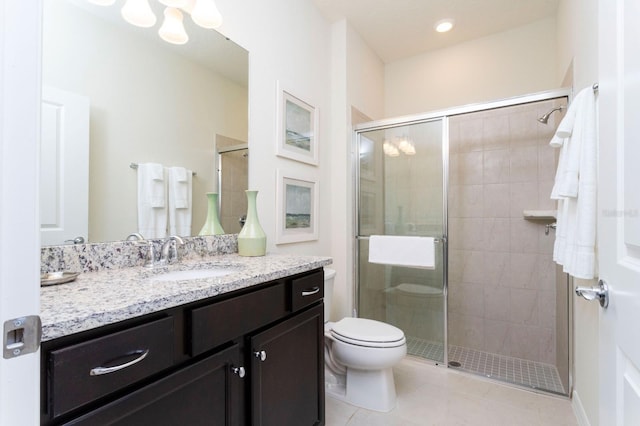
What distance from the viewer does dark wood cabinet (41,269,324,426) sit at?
0.61 metres

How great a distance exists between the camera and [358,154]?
2.63 m

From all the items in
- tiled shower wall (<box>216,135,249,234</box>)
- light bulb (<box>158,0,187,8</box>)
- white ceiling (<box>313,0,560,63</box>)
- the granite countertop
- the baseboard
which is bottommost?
the baseboard

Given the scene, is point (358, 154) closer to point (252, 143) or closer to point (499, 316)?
point (252, 143)

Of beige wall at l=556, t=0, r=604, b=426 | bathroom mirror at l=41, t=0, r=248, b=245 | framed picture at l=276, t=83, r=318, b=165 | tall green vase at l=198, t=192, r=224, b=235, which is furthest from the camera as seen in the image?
framed picture at l=276, t=83, r=318, b=165

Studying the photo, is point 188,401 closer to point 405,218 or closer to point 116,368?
point 116,368

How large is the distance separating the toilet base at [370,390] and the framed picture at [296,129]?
1.43 meters

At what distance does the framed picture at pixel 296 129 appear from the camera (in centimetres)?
200

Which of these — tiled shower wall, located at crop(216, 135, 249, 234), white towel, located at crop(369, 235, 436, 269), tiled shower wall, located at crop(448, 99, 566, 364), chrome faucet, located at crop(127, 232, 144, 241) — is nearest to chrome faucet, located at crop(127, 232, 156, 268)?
chrome faucet, located at crop(127, 232, 144, 241)

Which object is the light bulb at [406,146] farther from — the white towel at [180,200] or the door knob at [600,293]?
the door knob at [600,293]

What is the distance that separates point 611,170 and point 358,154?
6.56ft

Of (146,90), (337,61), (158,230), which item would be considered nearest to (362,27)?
(337,61)

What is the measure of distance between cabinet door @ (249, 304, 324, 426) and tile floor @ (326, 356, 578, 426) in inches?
17.0

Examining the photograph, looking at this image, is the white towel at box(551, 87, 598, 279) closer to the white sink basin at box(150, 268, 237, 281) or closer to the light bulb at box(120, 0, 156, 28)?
the white sink basin at box(150, 268, 237, 281)

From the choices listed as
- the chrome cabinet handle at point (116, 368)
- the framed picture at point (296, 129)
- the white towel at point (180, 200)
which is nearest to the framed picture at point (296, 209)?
the framed picture at point (296, 129)
